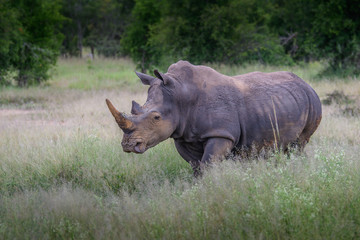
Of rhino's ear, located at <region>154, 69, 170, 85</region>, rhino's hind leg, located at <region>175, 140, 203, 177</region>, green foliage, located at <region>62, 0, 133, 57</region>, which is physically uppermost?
rhino's ear, located at <region>154, 69, 170, 85</region>

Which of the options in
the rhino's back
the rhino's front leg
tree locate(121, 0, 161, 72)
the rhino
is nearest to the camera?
the rhino

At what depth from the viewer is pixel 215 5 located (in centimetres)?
1616

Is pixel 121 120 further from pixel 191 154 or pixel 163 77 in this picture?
pixel 191 154

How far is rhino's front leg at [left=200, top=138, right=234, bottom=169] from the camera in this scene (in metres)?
4.96

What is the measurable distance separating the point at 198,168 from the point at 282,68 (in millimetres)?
11194

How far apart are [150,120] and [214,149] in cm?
77

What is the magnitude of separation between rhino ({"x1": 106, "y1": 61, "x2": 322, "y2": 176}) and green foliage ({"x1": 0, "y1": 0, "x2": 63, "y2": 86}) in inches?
469

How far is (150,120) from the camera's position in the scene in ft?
15.7

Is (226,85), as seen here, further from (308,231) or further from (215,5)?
(215,5)

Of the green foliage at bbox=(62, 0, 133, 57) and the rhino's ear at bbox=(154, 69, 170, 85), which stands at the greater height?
the rhino's ear at bbox=(154, 69, 170, 85)

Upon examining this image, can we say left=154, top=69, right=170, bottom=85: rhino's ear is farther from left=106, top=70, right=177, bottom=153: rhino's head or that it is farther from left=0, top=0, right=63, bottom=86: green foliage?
left=0, top=0, right=63, bottom=86: green foliage

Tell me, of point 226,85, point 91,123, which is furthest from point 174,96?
point 91,123

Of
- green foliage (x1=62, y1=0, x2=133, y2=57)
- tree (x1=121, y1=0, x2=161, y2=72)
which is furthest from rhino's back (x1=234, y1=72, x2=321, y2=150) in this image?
green foliage (x1=62, y1=0, x2=133, y2=57)

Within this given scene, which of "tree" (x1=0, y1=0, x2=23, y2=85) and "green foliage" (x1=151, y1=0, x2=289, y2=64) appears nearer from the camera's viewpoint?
"tree" (x1=0, y1=0, x2=23, y2=85)
